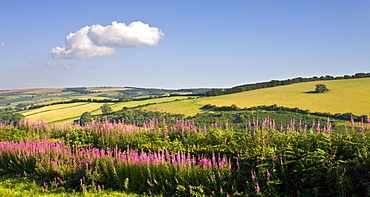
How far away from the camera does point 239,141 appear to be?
6.78 meters

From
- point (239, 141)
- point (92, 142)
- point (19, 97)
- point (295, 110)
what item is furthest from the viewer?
point (19, 97)

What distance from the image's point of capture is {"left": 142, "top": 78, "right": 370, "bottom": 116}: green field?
2613 inches

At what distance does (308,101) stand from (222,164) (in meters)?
80.7

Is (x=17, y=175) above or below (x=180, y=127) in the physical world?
below

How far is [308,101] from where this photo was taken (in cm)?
7862

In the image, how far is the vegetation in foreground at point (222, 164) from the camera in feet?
17.2

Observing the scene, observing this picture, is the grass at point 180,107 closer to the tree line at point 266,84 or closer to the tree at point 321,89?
the tree line at point 266,84

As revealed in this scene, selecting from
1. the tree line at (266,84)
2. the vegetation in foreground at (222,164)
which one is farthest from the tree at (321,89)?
the vegetation in foreground at (222,164)

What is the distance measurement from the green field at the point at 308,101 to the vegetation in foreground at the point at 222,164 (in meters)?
60.8

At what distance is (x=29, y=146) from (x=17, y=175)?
1.14 m

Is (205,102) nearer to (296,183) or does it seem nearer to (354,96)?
(354,96)

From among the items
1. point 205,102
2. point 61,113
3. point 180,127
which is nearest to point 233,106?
point 205,102

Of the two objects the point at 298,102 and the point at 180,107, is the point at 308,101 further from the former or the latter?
the point at 180,107

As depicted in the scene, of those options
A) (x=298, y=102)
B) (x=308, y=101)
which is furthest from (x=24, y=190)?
(x=308, y=101)
